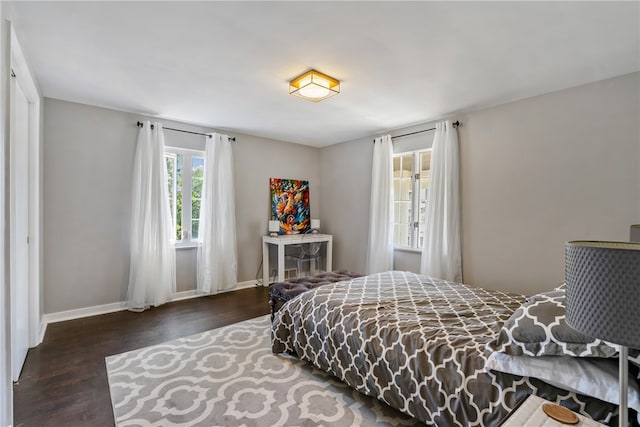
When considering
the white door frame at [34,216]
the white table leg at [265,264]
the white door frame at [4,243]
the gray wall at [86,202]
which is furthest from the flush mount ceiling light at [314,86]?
the white table leg at [265,264]

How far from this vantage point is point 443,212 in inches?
149

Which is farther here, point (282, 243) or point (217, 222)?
point (282, 243)

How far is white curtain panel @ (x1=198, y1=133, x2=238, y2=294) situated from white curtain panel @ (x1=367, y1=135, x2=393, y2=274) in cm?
208

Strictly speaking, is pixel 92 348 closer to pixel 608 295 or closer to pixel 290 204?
pixel 290 204

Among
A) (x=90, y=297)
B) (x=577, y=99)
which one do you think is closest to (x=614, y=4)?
(x=577, y=99)

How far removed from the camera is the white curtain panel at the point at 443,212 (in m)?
3.70

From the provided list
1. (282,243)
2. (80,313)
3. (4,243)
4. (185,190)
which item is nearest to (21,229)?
(4,243)

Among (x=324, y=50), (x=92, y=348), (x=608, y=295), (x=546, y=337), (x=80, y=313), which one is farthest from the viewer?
(x=80, y=313)

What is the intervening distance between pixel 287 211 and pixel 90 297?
294cm

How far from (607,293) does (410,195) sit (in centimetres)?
373

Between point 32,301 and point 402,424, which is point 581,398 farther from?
point 32,301

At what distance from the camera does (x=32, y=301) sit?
273cm

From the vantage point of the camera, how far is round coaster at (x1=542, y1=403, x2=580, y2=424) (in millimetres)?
1013

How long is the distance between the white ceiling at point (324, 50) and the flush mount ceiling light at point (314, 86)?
81 millimetres
